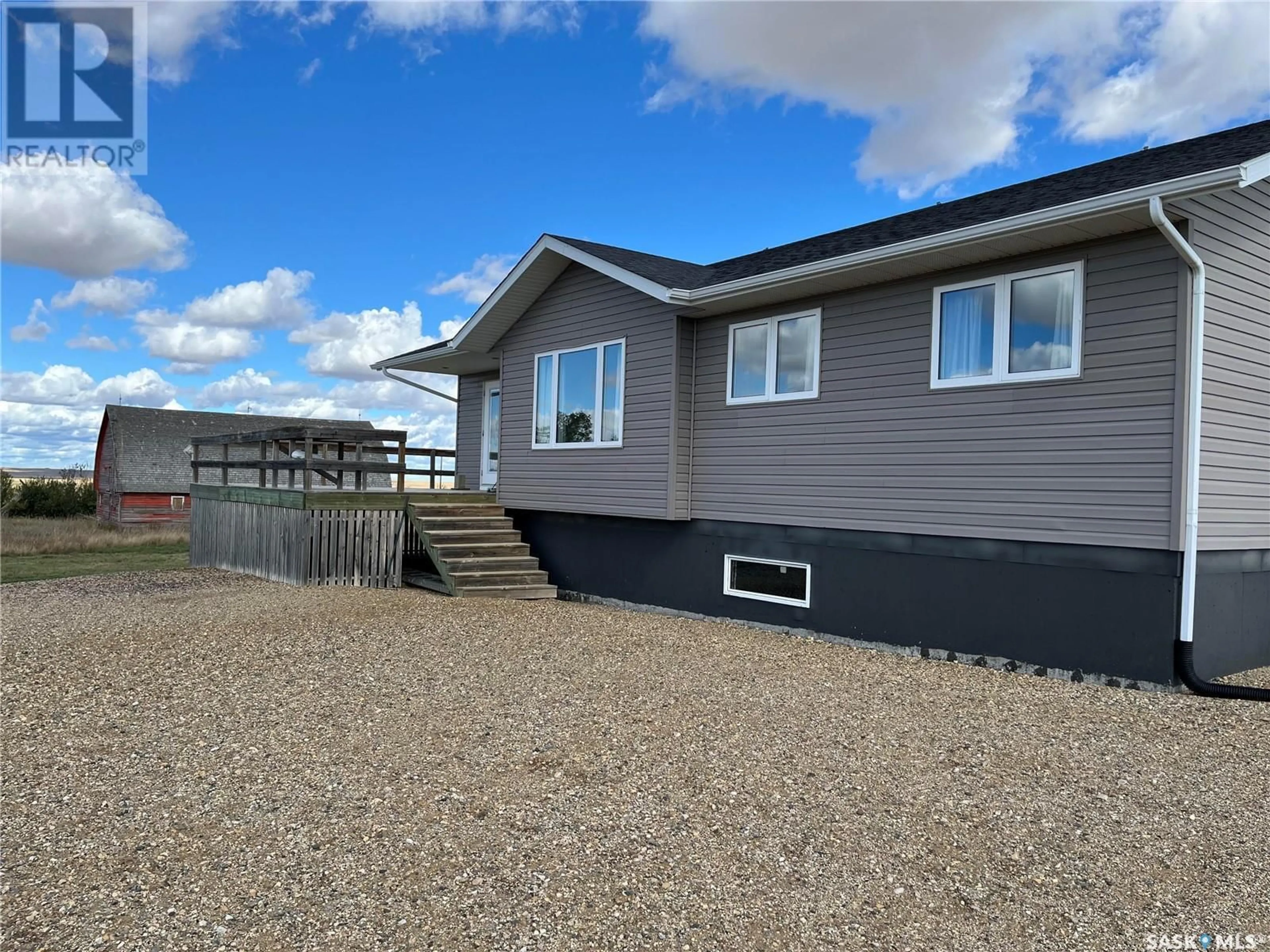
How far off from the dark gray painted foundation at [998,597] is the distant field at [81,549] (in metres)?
11.6

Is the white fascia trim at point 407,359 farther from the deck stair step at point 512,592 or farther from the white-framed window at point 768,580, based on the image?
the white-framed window at point 768,580

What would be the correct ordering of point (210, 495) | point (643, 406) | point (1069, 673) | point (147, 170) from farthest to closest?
point (210, 495) < point (643, 406) < point (147, 170) < point (1069, 673)

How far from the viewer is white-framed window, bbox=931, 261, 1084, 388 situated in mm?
7074

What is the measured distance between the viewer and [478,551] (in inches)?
477

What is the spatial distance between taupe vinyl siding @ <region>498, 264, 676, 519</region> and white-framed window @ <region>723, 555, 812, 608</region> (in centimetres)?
116

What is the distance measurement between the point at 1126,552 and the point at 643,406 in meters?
5.75

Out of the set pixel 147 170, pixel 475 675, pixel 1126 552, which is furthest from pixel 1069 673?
pixel 147 170

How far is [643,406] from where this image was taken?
10.7 m

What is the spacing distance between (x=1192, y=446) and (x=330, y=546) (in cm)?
1025

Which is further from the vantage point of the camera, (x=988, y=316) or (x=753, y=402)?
(x=753, y=402)

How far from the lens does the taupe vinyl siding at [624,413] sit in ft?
34.4

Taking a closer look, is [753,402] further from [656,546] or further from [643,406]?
[656,546]

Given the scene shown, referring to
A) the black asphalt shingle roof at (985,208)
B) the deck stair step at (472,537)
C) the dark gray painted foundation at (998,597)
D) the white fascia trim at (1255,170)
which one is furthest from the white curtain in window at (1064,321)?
the deck stair step at (472,537)

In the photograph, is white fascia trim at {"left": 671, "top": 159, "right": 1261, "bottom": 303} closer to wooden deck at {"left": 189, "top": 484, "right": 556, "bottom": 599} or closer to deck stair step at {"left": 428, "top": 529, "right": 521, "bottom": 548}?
wooden deck at {"left": 189, "top": 484, "right": 556, "bottom": 599}
